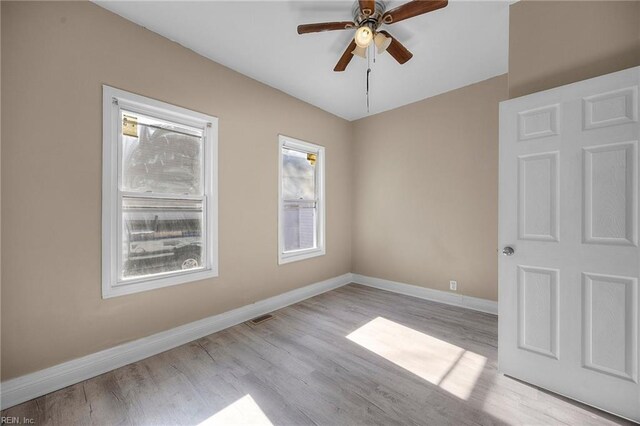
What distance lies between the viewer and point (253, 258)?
308 cm

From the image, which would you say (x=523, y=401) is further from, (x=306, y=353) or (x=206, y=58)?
(x=206, y=58)

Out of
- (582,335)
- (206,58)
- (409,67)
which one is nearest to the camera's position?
(582,335)

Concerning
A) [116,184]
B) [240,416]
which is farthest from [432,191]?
[116,184]

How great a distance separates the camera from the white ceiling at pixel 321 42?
6.73 feet

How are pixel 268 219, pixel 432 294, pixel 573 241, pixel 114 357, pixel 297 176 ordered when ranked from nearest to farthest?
pixel 573 241 → pixel 114 357 → pixel 268 219 → pixel 432 294 → pixel 297 176

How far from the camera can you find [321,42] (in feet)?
7.93

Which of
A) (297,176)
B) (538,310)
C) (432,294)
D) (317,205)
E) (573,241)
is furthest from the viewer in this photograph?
(317,205)

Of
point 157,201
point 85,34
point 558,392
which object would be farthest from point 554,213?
point 85,34

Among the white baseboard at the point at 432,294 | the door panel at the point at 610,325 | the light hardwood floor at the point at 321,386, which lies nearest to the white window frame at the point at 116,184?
the light hardwood floor at the point at 321,386

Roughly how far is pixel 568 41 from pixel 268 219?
10.2 feet

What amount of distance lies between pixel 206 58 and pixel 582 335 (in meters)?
3.90

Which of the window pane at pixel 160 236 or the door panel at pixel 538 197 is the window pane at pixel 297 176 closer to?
the window pane at pixel 160 236

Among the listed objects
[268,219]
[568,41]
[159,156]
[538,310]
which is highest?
[568,41]

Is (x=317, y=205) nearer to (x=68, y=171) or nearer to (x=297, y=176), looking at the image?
(x=297, y=176)
